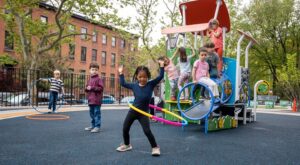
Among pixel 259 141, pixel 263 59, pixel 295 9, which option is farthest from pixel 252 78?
pixel 259 141

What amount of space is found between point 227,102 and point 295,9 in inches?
1231

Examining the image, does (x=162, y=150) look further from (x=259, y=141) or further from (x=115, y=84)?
(x=115, y=84)

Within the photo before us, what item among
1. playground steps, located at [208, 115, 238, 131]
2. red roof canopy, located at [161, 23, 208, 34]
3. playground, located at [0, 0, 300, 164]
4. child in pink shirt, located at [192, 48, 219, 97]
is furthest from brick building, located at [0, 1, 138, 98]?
child in pink shirt, located at [192, 48, 219, 97]

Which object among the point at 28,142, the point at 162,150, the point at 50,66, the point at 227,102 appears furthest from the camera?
the point at 50,66

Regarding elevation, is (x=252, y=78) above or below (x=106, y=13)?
below

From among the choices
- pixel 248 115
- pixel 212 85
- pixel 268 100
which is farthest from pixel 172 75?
pixel 268 100

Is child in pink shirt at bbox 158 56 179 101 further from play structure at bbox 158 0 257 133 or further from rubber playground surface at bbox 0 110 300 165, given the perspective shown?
rubber playground surface at bbox 0 110 300 165

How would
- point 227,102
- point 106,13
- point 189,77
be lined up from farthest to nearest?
point 106,13, point 227,102, point 189,77

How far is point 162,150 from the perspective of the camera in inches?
207

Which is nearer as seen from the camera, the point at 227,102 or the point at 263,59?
the point at 227,102

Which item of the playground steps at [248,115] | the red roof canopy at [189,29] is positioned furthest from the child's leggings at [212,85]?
the playground steps at [248,115]

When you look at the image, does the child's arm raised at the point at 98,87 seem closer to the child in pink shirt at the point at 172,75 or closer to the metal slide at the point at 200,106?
the metal slide at the point at 200,106

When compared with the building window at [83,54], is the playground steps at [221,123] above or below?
below

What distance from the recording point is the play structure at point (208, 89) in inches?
310
